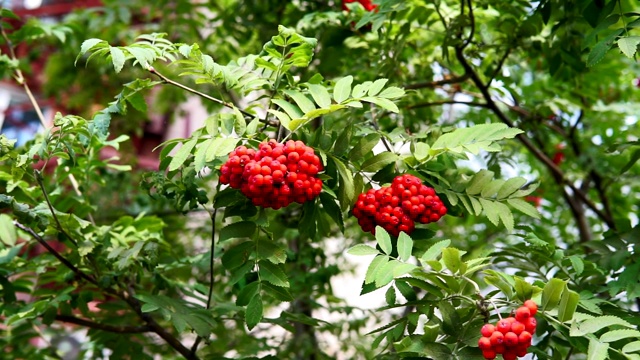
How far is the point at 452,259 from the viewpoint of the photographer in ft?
4.88

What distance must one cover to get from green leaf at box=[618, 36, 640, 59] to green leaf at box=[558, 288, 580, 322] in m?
0.61

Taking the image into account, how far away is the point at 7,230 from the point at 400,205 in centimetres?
125

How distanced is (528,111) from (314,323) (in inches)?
53.2

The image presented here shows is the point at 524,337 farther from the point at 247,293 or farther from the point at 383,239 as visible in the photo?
the point at 247,293

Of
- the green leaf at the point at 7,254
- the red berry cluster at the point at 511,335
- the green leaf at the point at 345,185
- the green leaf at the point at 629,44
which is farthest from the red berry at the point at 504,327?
the green leaf at the point at 7,254

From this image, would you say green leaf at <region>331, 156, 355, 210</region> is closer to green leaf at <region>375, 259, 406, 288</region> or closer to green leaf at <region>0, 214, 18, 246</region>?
green leaf at <region>375, 259, 406, 288</region>

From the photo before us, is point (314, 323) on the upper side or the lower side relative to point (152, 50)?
lower

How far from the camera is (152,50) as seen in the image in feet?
5.73

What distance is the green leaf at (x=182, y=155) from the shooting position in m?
1.67

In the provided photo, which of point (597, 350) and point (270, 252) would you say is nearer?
point (597, 350)

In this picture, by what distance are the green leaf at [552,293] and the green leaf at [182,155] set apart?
821 millimetres

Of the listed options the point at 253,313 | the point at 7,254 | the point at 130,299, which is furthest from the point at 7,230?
the point at 253,313

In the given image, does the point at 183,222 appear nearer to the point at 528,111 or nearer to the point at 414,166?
the point at 528,111

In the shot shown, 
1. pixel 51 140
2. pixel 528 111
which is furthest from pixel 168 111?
pixel 51 140
